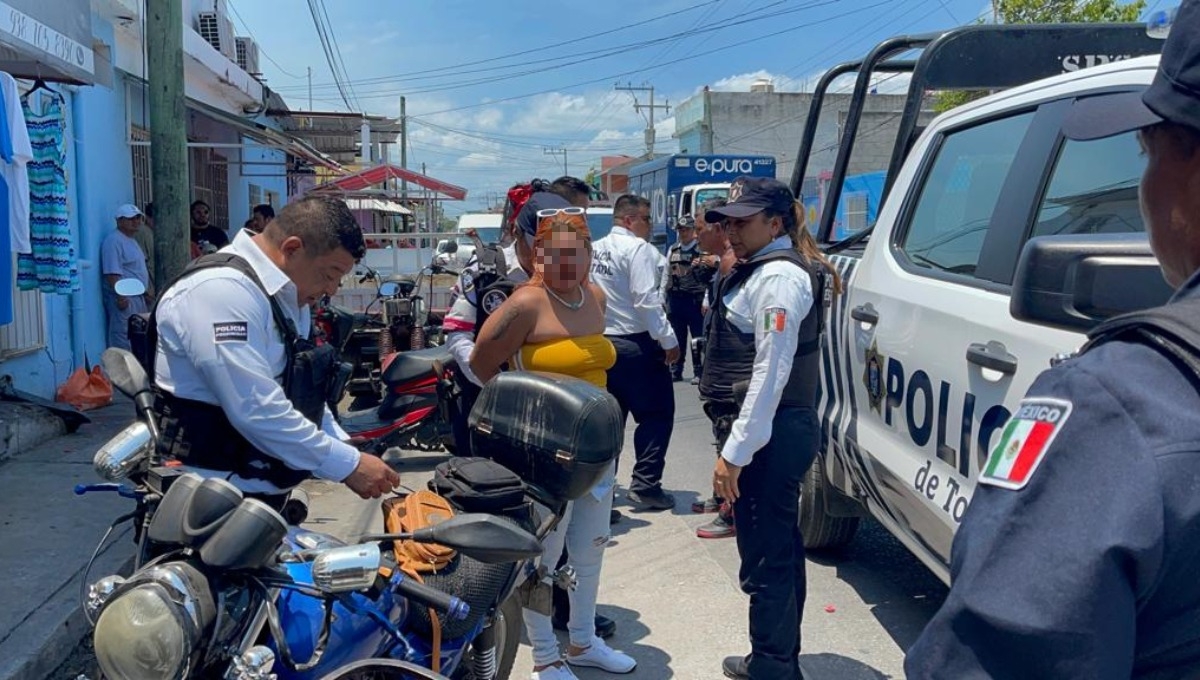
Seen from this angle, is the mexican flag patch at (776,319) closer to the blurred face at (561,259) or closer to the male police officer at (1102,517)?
the blurred face at (561,259)

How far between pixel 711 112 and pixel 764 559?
43344mm

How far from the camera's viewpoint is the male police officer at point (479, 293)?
3.95 metres

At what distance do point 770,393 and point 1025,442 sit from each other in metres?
2.05

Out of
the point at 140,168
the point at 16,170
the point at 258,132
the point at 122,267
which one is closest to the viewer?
the point at 16,170

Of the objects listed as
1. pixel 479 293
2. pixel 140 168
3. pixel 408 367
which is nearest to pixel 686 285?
pixel 408 367

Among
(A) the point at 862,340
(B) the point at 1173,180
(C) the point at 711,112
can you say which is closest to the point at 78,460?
(A) the point at 862,340

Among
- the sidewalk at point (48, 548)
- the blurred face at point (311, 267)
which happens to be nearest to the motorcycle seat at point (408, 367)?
the sidewalk at point (48, 548)

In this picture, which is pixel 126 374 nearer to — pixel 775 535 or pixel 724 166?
pixel 775 535

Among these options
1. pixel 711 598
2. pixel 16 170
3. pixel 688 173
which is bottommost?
pixel 711 598

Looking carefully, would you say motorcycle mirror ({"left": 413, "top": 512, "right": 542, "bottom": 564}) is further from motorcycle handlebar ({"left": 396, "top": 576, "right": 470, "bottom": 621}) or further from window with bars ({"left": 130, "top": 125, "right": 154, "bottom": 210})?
window with bars ({"left": 130, "top": 125, "right": 154, "bottom": 210})

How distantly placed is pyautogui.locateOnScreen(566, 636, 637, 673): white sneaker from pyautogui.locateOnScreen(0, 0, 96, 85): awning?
12.3ft

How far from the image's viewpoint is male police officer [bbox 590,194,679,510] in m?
5.59

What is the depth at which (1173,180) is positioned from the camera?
1.00m

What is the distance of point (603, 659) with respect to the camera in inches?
143
